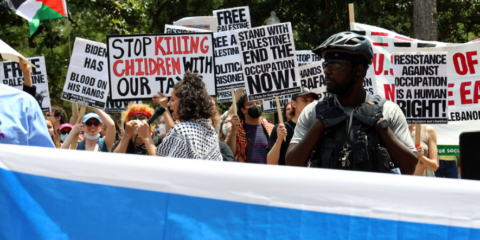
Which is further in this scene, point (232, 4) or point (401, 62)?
point (232, 4)

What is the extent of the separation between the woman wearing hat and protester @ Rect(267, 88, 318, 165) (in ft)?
5.62

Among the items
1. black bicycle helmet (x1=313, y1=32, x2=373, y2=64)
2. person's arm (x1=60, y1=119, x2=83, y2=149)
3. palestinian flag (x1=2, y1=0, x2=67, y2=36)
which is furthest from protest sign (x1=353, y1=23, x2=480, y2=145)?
black bicycle helmet (x1=313, y1=32, x2=373, y2=64)

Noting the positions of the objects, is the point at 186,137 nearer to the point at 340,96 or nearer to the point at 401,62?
the point at 340,96

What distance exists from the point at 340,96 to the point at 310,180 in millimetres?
1481

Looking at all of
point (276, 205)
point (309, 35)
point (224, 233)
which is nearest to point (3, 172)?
point (224, 233)

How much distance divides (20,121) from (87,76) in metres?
4.50

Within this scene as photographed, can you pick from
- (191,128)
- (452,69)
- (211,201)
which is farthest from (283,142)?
(211,201)

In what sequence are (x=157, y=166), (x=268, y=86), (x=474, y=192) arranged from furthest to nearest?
1. (x=268, y=86)
2. (x=157, y=166)
3. (x=474, y=192)

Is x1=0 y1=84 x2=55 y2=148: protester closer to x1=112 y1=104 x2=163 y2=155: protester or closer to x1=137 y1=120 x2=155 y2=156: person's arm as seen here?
x1=137 y1=120 x2=155 y2=156: person's arm

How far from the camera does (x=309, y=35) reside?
17375mm

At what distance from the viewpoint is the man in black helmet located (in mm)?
2715

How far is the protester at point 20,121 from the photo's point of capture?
248cm

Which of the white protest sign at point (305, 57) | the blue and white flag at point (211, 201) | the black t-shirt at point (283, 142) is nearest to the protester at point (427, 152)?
the black t-shirt at point (283, 142)

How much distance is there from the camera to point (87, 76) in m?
6.91
